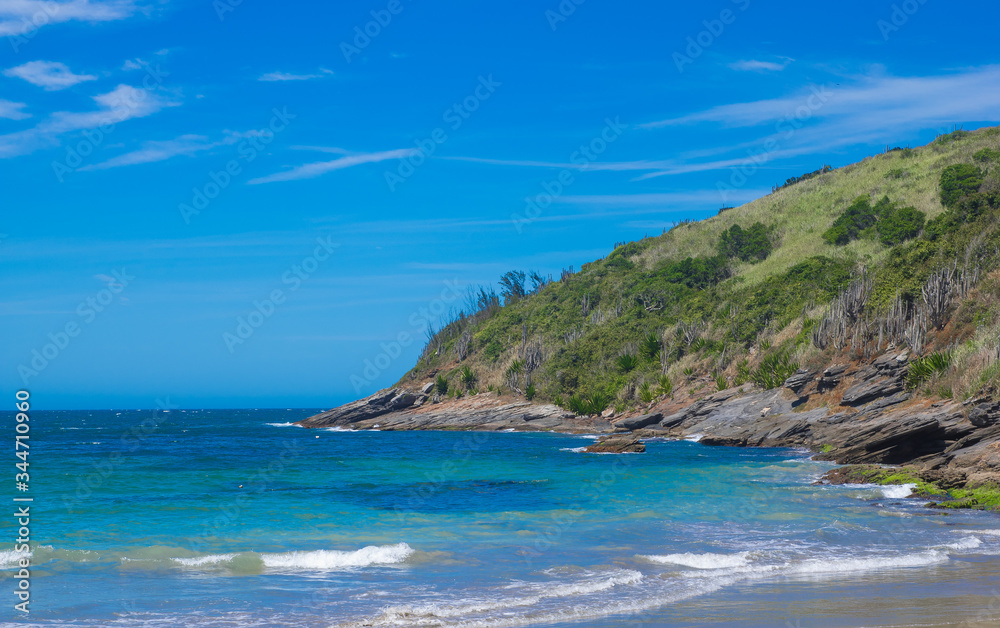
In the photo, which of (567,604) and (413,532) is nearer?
(567,604)

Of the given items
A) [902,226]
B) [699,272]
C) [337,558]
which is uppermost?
[699,272]

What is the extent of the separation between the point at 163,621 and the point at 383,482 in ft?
69.0

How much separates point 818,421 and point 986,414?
682 inches

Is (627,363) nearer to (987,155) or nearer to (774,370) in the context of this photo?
(774,370)

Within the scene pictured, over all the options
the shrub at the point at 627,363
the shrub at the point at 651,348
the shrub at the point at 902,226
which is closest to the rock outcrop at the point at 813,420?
the shrub at the point at 627,363

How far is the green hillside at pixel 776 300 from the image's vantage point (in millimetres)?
42719

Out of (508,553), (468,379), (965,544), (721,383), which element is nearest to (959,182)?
(721,383)

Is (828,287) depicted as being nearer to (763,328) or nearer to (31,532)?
(763,328)

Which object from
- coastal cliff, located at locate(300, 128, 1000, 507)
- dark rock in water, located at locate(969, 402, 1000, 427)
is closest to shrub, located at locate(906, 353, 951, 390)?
coastal cliff, located at locate(300, 128, 1000, 507)

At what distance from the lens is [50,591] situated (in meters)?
14.3

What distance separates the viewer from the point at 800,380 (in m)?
48.8

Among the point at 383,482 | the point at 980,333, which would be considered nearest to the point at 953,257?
the point at 980,333

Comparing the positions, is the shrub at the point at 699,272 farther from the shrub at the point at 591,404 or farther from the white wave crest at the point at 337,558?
the white wave crest at the point at 337,558

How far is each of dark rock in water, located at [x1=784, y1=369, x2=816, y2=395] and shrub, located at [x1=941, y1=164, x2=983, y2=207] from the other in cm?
4017
